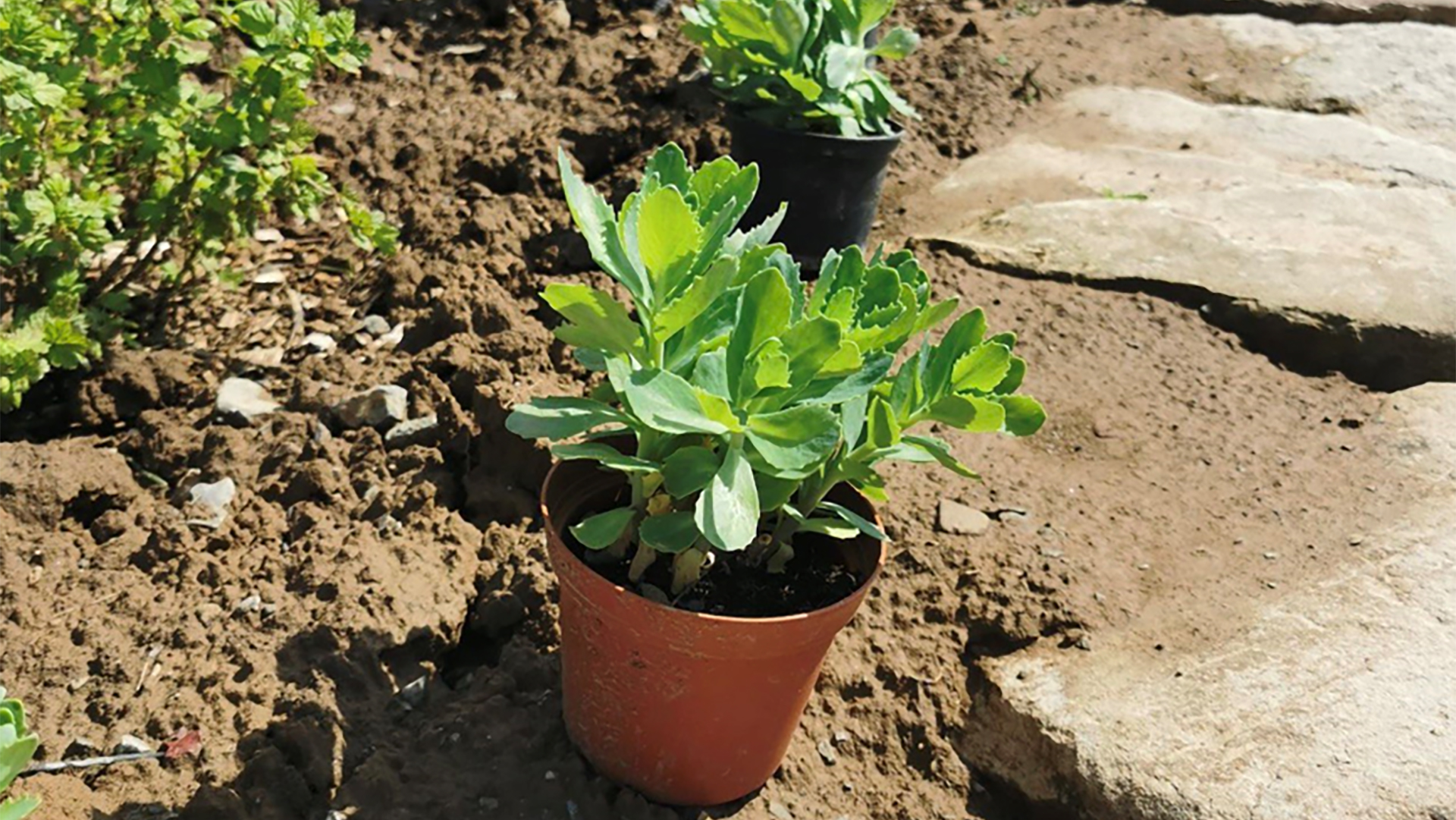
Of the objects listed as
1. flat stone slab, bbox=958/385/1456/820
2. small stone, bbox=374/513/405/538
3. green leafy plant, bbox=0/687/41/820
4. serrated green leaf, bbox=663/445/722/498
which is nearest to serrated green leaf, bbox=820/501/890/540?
serrated green leaf, bbox=663/445/722/498

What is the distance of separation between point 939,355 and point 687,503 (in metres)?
0.45

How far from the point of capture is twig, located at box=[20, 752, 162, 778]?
76.0 inches

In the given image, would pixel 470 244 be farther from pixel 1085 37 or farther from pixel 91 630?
pixel 1085 37

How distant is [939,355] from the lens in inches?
73.9

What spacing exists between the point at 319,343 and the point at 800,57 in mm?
1507

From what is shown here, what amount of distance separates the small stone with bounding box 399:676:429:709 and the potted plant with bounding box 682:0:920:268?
1.93m

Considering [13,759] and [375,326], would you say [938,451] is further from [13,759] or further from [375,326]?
[375,326]

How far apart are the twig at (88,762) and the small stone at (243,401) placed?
88 cm

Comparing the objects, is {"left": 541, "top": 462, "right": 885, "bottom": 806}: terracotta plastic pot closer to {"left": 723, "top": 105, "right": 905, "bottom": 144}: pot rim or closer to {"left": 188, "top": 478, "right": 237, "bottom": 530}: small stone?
{"left": 188, "top": 478, "right": 237, "bottom": 530}: small stone

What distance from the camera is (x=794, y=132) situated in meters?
3.52

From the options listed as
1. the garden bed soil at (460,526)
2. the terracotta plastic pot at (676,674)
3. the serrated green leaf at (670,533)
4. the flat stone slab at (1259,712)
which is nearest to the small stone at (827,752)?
the garden bed soil at (460,526)

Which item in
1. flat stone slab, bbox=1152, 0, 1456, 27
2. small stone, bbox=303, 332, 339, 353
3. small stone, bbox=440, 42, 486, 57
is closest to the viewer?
small stone, bbox=303, 332, 339, 353

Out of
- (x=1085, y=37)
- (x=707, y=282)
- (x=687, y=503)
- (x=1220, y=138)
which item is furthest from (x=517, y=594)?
(x=1085, y=37)

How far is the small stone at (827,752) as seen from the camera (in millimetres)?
2223
